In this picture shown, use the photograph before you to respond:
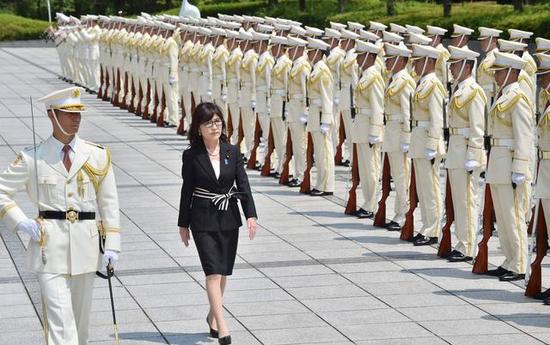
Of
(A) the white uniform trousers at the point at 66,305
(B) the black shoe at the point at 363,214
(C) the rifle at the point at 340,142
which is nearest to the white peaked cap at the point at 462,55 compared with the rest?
(B) the black shoe at the point at 363,214

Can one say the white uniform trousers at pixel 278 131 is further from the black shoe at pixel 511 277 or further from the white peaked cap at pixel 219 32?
the black shoe at pixel 511 277

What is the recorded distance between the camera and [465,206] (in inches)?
486

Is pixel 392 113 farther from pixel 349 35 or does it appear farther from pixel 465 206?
pixel 349 35

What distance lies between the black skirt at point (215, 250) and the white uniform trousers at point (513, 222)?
303 cm

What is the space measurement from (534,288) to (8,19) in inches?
1980

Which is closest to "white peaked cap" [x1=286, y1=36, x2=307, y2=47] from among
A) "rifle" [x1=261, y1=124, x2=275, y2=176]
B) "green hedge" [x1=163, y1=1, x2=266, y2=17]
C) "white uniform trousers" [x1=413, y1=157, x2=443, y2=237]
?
"rifle" [x1=261, y1=124, x2=275, y2=176]

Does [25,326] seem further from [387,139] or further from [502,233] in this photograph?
[387,139]

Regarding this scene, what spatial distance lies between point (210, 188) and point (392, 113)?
15.8ft

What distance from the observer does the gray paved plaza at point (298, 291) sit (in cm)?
962

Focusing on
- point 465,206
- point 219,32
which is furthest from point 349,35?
point 465,206

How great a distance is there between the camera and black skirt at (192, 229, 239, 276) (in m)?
9.21

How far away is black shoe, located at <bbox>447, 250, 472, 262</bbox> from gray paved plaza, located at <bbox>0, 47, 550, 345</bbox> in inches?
3.8

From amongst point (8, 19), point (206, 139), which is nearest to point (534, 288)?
point (206, 139)

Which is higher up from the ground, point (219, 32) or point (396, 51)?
point (396, 51)
